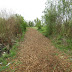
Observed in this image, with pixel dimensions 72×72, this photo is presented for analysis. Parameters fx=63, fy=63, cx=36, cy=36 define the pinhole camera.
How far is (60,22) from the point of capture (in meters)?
6.46

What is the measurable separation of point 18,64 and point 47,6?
681 cm

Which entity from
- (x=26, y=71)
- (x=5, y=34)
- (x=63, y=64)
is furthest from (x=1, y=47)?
(x=63, y=64)

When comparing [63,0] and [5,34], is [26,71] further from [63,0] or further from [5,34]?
[63,0]

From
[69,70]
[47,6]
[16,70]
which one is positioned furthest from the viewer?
[47,6]

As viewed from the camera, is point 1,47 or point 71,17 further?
point 1,47

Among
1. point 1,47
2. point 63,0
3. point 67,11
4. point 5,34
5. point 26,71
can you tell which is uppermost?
point 63,0

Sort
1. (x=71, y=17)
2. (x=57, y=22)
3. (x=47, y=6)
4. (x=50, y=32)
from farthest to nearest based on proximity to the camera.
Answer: (x=50, y=32) < (x=47, y=6) < (x=57, y=22) < (x=71, y=17)

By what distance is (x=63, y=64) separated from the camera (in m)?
3.18

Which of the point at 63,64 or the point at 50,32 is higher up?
the point at 50,32

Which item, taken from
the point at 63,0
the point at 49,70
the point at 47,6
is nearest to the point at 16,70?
the point at 49,70

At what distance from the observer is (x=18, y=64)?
3402 millimetres

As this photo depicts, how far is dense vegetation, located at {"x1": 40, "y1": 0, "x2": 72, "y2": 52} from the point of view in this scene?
5185 mm

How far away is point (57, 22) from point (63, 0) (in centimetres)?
212

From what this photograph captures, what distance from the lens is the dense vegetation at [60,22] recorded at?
5.19m
